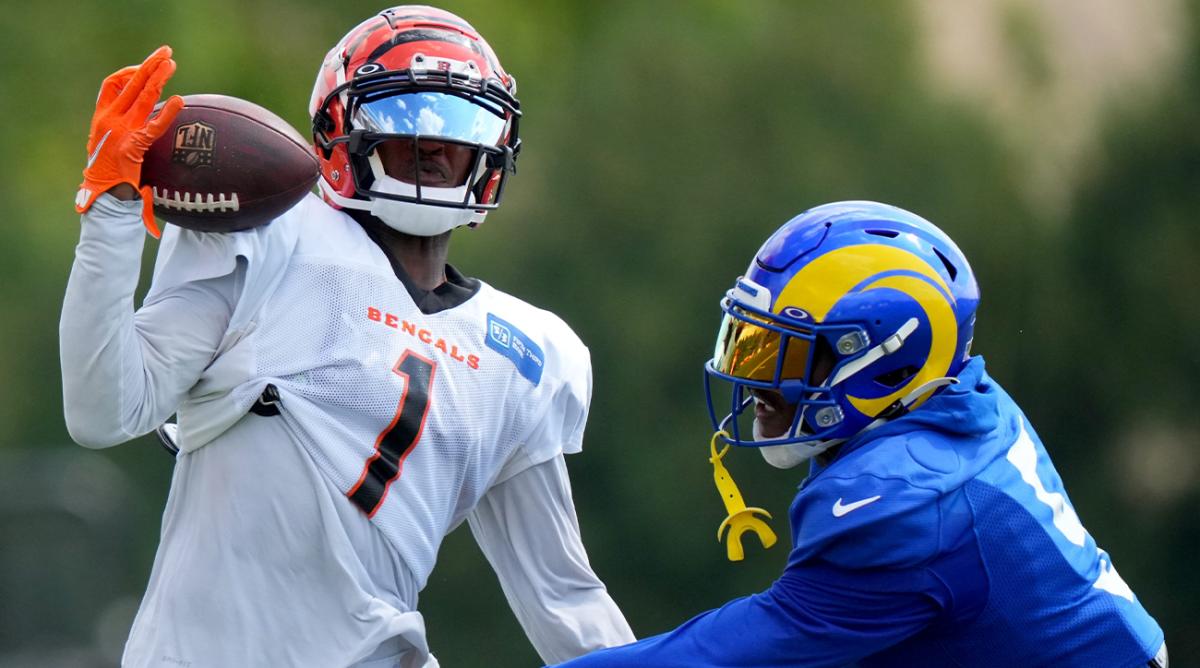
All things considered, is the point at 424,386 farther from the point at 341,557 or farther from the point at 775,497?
the point at 775,497

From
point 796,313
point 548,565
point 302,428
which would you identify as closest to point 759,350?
point 796,313

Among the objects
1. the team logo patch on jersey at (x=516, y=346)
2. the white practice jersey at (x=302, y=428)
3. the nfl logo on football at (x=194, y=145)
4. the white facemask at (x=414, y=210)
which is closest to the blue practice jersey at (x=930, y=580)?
the white practice jersey at (x=302, y=428)

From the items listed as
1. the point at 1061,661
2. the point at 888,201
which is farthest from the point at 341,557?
the point at 888,201

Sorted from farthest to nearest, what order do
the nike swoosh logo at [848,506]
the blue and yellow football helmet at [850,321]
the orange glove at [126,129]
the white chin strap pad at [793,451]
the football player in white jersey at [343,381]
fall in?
1. the white chin strap pad at [793,451]
2. the blue and yellow football helmet at [850,321]
3. the football player in white jersey at [343,381]
4. the nike swoosh logo at [848,506]
5. the orange glove at [126,129]

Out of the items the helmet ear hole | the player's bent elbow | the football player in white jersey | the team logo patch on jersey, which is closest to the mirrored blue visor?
the football player in white jersey

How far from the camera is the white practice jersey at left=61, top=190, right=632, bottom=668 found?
241cm

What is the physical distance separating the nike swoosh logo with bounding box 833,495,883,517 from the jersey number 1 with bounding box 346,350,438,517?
2.43 feet

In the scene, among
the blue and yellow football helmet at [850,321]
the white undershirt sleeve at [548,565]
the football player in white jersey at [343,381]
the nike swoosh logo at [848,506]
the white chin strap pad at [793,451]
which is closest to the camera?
the nike swoosh logo at [848,506]

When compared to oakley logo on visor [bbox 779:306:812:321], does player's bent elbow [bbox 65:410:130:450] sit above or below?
below

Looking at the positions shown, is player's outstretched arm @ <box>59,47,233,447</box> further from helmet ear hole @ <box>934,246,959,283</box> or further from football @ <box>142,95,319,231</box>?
helmet ear hole @ <box>934,246,959,283</box>

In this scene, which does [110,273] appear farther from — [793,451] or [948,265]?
[948,265]

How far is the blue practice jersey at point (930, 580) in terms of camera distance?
230cm

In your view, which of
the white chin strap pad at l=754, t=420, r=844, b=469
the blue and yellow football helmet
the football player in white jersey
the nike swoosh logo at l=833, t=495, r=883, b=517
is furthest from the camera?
the white chin strap pad at l=754, t=420, r=844, b=469

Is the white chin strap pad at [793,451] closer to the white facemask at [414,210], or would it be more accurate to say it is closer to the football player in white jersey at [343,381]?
the football player in white jersey at [343,381]
